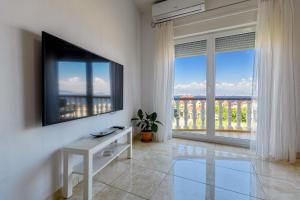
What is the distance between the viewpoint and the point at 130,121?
296cm

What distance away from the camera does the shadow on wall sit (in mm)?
1133

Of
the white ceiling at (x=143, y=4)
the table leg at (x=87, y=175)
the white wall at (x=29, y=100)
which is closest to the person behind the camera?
the white wall at (x=29, y=100)

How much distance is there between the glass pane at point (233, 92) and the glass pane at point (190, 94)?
26 cm

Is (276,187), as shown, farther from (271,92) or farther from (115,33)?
(115,33)

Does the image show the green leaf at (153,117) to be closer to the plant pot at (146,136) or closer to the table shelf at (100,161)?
the plant pot at (146,136)

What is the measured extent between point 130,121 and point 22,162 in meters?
1.92

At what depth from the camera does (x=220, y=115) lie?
2.98 m

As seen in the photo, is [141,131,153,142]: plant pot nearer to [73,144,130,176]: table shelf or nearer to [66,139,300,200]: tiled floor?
[66,139,300,200]: tiled floor

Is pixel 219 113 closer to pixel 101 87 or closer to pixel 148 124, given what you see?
pixel 148 124

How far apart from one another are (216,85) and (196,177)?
1.73 m

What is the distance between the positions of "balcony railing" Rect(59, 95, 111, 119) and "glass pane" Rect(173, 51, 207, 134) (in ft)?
5.80

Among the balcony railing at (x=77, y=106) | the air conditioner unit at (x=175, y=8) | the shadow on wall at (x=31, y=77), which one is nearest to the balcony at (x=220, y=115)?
the air conditioner unit at (x=175, y=8)

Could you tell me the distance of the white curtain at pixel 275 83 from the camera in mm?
2068

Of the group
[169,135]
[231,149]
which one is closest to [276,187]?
[231,149]
